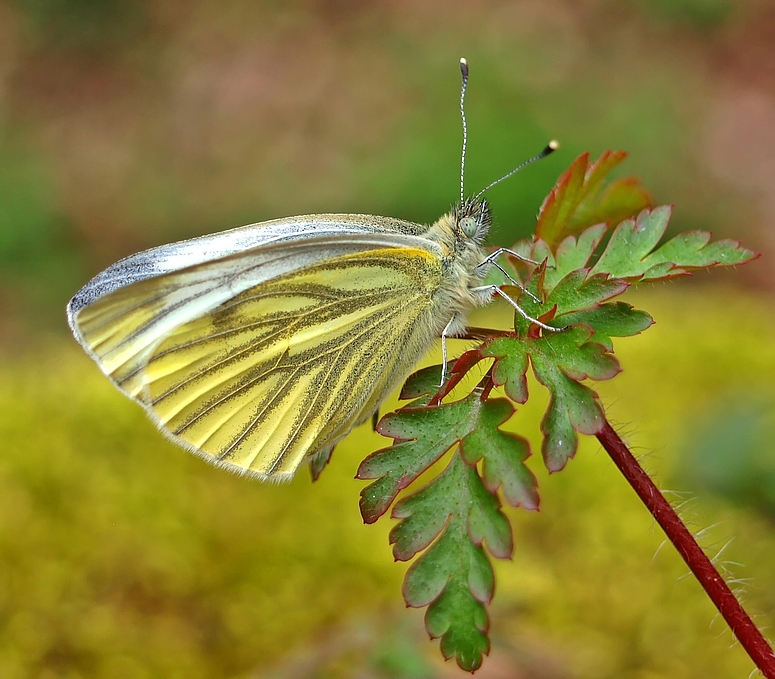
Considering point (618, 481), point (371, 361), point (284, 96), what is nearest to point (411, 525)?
point (371, 361)

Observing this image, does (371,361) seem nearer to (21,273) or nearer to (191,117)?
(21,273)

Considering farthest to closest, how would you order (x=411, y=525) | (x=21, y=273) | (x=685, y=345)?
(x=21, y=273)
(x=685, y=345)
(x=411, y=525)

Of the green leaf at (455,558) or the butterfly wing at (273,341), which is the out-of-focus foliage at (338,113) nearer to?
the butterfly wing at (273,341)

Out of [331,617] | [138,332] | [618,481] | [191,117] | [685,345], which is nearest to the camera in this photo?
[138,332]

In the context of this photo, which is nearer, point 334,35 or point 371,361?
point 371,361

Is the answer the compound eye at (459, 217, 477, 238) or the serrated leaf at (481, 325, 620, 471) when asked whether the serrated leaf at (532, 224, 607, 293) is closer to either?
the serrated leaf at (481, 325, 620, 471)

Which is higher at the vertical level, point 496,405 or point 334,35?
point 334,35

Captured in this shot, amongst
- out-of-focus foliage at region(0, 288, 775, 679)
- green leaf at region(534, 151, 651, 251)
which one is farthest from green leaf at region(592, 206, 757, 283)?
out-of-focus foliage at region(0, 288, 775, 679)
